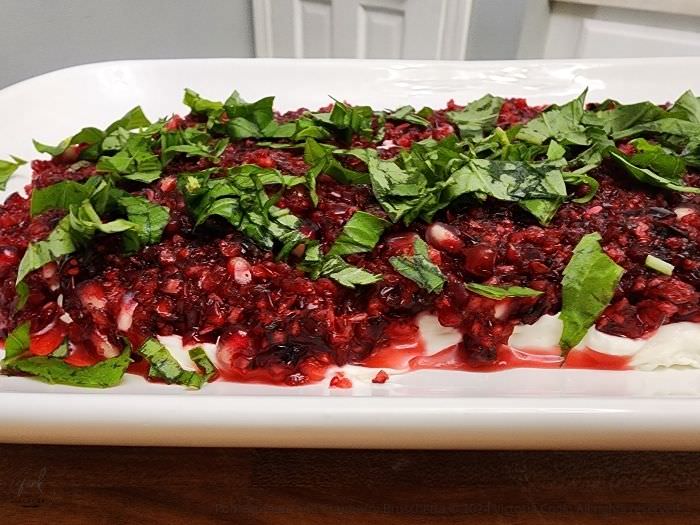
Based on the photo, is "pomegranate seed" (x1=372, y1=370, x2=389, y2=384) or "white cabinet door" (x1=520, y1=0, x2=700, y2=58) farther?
"white cabinet door" (x1=520, y1=0, x2=700, y2=58)

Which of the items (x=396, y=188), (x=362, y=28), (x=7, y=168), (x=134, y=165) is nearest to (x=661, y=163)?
(x=396, y=188)

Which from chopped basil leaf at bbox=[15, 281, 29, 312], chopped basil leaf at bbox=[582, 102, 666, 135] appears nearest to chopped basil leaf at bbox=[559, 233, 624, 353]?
chopped basil leaf at bbox=[582, 102, 666, 135]

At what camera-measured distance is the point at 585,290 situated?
112cm

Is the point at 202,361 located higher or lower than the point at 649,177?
lower

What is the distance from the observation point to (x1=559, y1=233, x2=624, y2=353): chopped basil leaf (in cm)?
110

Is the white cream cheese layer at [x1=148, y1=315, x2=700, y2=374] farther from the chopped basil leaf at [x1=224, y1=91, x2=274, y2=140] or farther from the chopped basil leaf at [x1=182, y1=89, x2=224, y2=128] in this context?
the chopped basil leaf at [x1=182, y1=89, x2=224, y2=128]

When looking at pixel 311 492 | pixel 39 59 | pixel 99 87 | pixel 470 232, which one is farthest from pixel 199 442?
pixel 39 59

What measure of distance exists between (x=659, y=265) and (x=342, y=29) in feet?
10.3

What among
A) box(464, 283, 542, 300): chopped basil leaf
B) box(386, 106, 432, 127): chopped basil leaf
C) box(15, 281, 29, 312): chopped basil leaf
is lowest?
box(15, 281, 29, 312): chopped basil leaf

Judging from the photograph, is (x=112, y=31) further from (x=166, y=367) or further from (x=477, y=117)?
(x=166, y=367)

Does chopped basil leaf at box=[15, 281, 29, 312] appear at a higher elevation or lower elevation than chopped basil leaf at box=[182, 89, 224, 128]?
lower

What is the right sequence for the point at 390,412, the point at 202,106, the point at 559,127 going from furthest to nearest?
the point at 202,106, the point at 559,127, the point at 390,412

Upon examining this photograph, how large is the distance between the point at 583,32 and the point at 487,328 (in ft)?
9.74

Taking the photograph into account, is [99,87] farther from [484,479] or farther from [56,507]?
[484,479]
